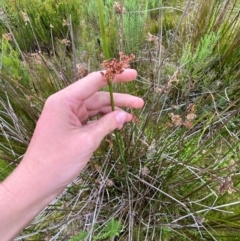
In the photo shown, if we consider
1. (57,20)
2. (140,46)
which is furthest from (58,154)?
(57,20)

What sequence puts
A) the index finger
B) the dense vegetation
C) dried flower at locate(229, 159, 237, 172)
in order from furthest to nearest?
1. the dense vegetation
2. dried flower at locate(229, 159, 237, 172)
3. the index finger

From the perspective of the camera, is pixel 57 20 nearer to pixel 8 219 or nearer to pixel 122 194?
pixel 122 194

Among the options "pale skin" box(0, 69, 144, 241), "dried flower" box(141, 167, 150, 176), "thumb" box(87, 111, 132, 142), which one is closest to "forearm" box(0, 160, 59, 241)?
"pale skin" box(0, 69, 144, 241)

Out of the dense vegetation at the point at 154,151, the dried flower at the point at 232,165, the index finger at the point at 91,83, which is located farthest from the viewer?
the dense vegetation at the point at 154,151

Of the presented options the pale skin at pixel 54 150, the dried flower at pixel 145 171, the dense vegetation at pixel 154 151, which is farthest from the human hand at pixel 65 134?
the dried flower at pixel 145 171

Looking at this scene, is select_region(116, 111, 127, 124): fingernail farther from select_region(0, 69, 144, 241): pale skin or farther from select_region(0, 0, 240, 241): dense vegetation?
select_region(0, 0, 240, 241): dense vegetation

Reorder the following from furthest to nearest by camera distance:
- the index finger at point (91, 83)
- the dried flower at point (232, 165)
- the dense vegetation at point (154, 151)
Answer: the dense vegetation at point (154, 151), the dried flower at point (232, 165), the index finger at point (91, 83)

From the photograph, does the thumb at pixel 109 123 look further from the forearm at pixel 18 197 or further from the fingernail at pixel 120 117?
the forearm at pixel 18 197

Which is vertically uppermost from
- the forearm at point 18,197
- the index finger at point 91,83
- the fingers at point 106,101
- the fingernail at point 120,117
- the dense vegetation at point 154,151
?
the index finger at point 91,83
